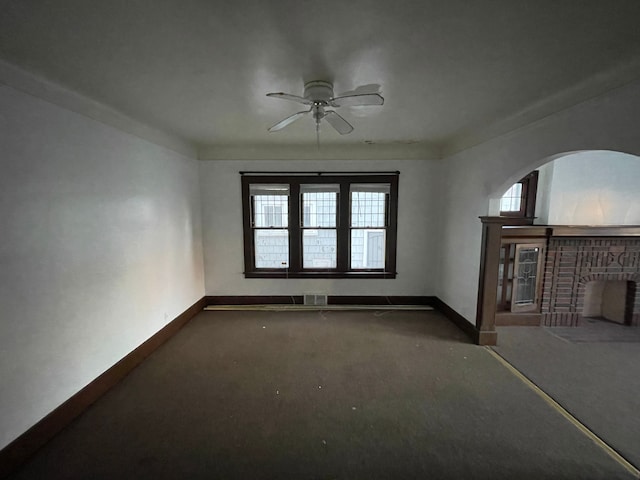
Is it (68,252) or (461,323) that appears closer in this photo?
(68,252)

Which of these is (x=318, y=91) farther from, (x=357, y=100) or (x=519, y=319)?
(x=519, y=319)

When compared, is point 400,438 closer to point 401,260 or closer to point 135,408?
point 135,408

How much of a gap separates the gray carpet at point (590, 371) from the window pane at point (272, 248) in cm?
322

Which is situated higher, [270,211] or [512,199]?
[512,199]

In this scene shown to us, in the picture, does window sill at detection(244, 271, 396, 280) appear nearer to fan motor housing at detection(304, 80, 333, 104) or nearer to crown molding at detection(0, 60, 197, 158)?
crown molding at detection(0, 60, 197, 158)

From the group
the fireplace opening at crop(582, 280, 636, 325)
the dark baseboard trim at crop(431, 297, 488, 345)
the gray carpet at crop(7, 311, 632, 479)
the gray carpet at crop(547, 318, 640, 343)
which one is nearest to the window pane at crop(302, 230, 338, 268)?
the gray carpet at crop(7, 311, 632, 479)

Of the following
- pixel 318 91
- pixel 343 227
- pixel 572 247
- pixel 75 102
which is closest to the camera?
pixel 318 91

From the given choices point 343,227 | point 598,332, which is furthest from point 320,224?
point 598,332

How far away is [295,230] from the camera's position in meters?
4.49

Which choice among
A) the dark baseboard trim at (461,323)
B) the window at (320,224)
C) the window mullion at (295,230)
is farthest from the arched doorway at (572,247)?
the window mullion at (295,230)

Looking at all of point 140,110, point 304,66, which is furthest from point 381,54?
point 140,110

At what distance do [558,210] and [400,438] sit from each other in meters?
4.01

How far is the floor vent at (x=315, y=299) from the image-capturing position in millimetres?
4584

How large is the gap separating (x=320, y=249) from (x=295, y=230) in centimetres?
53
